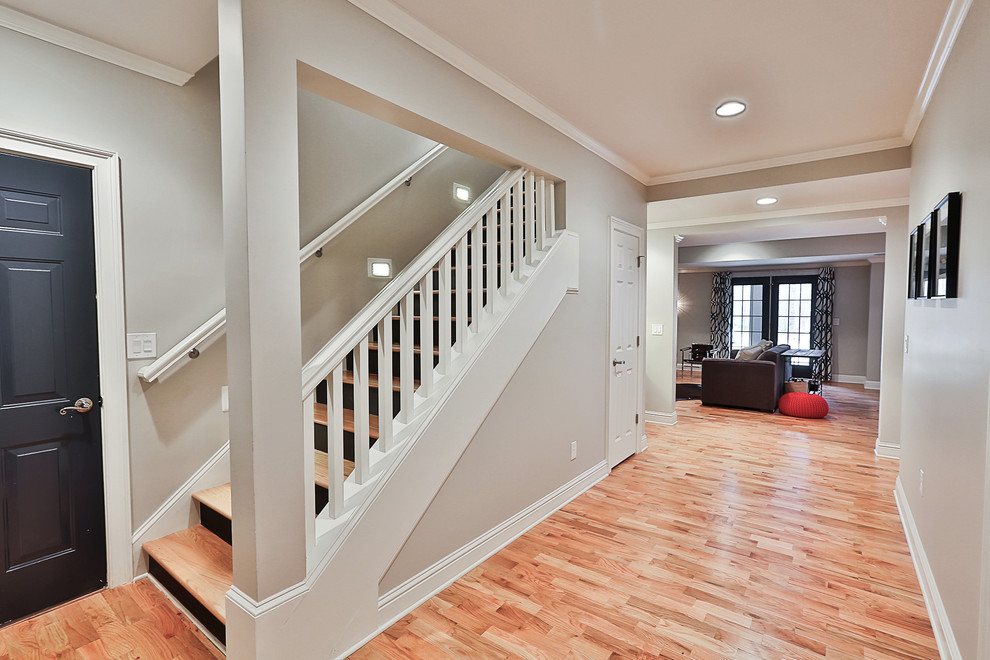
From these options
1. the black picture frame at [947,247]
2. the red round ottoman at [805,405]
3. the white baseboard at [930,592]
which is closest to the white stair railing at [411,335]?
the black picture frame at [947,247]

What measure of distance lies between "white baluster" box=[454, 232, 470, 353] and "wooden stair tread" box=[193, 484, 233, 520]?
4.50ft

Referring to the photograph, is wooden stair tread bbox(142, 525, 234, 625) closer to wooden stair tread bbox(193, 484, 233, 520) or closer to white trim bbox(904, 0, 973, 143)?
wooden stair tread bbox(193, 484, 233, 520)

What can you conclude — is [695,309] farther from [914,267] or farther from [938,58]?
[938,58]

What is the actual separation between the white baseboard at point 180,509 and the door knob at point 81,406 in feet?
1.94

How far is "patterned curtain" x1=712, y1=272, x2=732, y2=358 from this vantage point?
415 inches

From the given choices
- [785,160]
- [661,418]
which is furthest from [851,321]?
[785,160]

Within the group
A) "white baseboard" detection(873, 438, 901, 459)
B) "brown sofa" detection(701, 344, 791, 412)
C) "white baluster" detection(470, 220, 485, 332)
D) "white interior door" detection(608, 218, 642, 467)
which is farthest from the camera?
"brown sofa" detection(701, 344, 791, 412)

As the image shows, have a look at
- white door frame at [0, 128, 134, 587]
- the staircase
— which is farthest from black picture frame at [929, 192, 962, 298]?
white door frame at [0, 128, 134, 587]

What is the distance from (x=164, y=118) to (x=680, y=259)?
8.22m

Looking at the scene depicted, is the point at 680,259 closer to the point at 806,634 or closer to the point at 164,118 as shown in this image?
the point at 806,634

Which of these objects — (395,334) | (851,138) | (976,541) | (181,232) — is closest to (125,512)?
(181,232)

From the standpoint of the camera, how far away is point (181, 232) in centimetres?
243

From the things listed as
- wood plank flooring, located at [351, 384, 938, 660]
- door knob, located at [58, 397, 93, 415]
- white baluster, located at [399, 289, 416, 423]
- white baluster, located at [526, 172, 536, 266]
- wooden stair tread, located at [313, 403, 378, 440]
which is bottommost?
wood plank flooring, located at [351, 384, 938, 660]

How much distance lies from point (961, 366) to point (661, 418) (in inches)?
159
